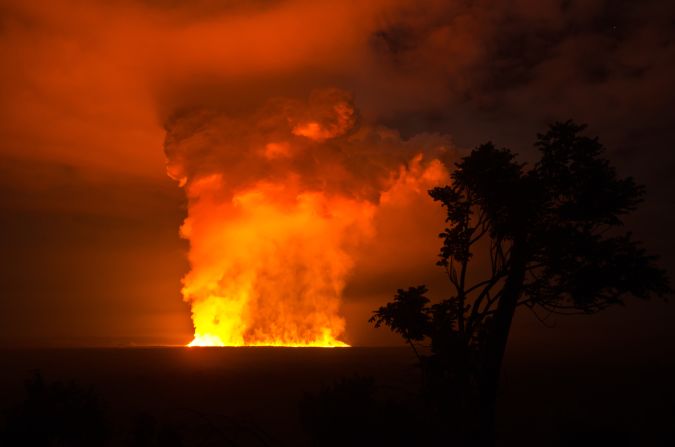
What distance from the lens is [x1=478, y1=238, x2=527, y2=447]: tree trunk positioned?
1426cm

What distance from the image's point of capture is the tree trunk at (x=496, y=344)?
46.8 feet

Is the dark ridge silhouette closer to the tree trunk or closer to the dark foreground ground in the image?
the dark foreground ground

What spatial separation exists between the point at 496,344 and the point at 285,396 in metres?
23.0

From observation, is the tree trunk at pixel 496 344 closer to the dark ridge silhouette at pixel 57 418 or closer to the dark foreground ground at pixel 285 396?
the dark foreground ground at pixel 285 396

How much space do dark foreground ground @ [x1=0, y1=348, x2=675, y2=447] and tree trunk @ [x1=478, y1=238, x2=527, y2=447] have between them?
2.21m

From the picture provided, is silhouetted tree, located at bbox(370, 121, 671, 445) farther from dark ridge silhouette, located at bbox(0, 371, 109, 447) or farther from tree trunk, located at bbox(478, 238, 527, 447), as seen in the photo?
dark ridge silhouette, located at bbox(0, 371, 109, 447)

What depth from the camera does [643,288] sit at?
13844mm

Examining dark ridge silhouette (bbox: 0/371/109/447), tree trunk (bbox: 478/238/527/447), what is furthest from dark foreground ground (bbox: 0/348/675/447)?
tree trunk (bbox: 478/238/527/447)

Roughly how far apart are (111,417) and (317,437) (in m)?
14.2

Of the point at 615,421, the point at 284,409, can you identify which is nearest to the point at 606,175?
the point at 615,421

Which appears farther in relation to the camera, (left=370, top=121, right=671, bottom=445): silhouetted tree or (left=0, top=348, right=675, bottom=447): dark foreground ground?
(left=0, top=348, right=675, bottom=447): dark foreground ground

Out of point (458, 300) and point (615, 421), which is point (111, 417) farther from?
point (615, 421)

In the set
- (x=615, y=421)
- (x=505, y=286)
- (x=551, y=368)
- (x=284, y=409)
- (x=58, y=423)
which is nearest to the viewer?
(x=505, y=286)

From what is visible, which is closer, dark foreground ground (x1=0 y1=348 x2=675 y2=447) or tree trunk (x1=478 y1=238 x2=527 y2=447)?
tree trunk (x1=478 y1=238 x2=527 y2=447)
